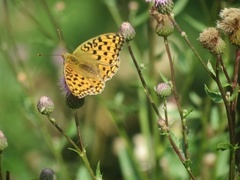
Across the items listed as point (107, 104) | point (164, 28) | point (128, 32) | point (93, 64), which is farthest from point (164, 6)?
point (107, 104)

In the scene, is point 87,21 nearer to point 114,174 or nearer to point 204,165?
point 114,174

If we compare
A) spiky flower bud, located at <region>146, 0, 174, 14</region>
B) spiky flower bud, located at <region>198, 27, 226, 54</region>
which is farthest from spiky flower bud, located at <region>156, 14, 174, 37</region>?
spiky flower bud, located at <region>198, 27, 226, 54</region>

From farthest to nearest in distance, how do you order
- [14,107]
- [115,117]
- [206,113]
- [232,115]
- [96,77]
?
1. [14,107]
2. [115,117]
3. [206,113]
4. [96,77]
5. [232,115]

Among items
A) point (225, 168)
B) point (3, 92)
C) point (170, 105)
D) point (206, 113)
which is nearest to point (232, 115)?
point (206, 113)

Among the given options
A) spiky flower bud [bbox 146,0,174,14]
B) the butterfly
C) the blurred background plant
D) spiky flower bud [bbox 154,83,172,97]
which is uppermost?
spiky flower bud [bbox 146,0,174,14]

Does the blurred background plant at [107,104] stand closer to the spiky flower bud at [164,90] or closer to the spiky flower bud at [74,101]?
the spiky flower bud at [164,90]

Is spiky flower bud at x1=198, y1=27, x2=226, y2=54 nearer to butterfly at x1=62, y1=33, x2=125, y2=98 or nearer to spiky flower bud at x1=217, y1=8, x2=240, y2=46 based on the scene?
spiky flower bud at x1=217, y1=8, x2=240, y2=46

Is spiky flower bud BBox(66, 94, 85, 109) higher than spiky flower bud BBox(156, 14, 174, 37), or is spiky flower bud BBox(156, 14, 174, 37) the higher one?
spiky flower bud BBox(156, 14, 174, 37)
